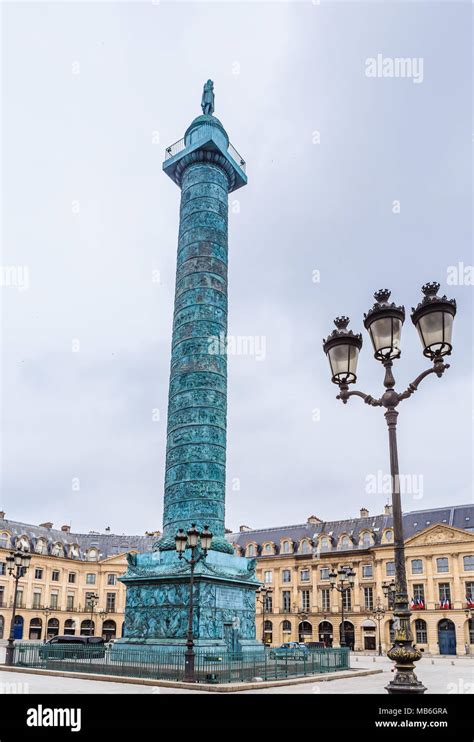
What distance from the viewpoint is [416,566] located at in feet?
158

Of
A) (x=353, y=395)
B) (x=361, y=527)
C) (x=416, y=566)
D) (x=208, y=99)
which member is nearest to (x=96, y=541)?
(x=361, y=527)

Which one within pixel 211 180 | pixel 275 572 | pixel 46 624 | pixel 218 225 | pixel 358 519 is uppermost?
pixel 211 180

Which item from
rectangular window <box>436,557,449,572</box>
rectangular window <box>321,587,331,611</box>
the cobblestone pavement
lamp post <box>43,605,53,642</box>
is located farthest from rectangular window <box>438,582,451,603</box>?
lamp post <box>43,605,53,642</box>

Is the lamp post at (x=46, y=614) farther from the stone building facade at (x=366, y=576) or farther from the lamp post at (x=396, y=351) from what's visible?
the lamp post at (x=396, y=351)

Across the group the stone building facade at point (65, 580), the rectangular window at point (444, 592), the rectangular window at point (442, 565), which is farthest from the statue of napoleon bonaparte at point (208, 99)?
the stone building facade at point (65, 580)

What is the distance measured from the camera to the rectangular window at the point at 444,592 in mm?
45875

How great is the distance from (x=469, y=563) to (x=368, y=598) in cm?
855

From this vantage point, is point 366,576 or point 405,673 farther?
point 366,576

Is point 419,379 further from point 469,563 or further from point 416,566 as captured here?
point 416,566

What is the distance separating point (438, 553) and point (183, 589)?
105 ft

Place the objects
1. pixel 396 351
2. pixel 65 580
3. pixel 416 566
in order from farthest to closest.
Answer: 1. pixel 65 580
2. pixel 416 566
3. pixel 396 351
